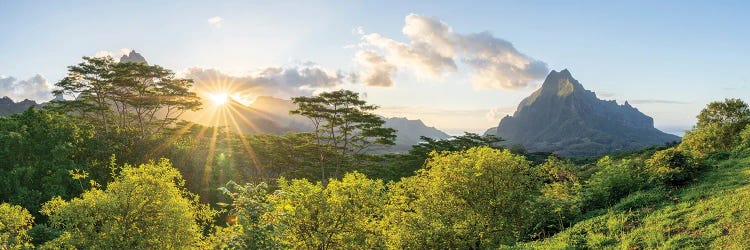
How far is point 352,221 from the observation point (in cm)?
1434

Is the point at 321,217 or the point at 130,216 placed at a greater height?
the point at 321,217

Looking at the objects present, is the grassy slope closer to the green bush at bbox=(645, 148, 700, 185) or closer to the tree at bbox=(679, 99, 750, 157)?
the green bush at bbox=(645, 148, 700, 185)

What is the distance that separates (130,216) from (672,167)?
2688 cm

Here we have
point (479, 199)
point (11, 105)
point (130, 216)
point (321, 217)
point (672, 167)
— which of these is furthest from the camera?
point (11, 105)

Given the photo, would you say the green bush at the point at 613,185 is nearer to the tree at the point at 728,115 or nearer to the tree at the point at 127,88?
the tree at the point at 728,115

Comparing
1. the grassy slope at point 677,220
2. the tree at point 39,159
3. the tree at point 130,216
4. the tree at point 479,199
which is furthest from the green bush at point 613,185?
the tree at point 39,159

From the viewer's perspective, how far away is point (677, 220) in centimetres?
1628

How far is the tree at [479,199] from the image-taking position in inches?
704

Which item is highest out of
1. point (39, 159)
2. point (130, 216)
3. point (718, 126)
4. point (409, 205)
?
point (718, 126)

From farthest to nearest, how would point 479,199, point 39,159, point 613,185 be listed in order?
point 39,159 < point 613,185 < point 479,199

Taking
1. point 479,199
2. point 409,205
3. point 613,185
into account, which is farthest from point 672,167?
point 409,205

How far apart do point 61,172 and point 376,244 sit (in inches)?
1265

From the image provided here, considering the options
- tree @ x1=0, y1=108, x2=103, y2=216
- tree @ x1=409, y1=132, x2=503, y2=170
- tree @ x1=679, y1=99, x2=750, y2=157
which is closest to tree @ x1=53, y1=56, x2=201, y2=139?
tree @ x1=0, y1=108, x2=103, y2=216

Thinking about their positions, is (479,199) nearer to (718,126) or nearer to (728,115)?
(718,126)
